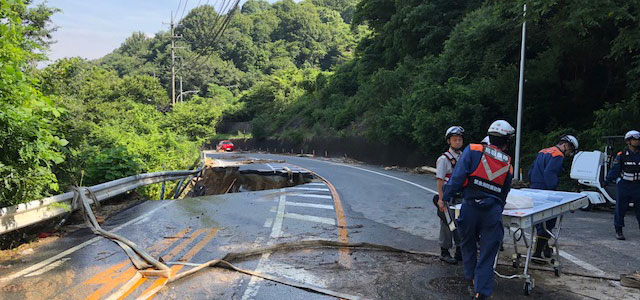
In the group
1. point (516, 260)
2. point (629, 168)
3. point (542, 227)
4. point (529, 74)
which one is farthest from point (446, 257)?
point (529, 74)

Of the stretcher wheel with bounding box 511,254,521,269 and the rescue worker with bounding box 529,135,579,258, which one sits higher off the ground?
the rescue worker with bounding box 529,135,579,258

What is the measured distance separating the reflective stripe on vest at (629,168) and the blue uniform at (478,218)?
170 inches

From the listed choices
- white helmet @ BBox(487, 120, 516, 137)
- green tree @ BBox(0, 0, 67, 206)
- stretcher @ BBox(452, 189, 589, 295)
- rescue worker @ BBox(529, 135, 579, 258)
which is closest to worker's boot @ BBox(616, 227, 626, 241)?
rescue worker @ BBox(529, 135, 579, 258)

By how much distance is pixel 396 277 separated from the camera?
506 cm

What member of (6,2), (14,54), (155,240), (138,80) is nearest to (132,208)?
(155,240)

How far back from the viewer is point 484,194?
4371 millimetres

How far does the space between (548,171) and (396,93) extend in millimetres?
26377

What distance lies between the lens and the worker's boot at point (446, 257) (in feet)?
18.7

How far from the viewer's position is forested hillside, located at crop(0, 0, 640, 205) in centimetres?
623

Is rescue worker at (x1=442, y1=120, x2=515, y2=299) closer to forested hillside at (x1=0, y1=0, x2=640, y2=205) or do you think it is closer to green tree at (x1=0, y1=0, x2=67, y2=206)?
green tree at (x1=0, y1=0, x2=67, y2=206)

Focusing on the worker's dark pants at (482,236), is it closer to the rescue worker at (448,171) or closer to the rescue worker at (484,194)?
the rescue worker at (484,194)

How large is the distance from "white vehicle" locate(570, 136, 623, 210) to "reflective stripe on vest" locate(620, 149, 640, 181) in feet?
10.1

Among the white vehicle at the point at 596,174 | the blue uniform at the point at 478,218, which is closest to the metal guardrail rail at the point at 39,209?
the blue uniform at the point at 478,218

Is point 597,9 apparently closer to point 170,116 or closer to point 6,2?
point 6,2
